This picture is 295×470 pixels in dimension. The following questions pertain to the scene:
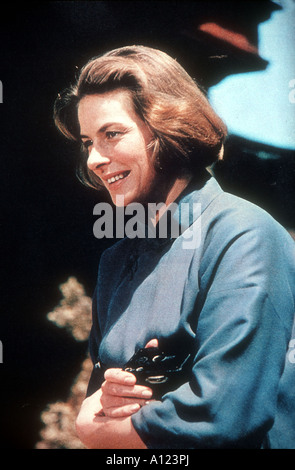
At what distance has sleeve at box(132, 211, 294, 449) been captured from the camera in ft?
4.33

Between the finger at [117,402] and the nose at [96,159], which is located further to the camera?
the nose at [96,159]

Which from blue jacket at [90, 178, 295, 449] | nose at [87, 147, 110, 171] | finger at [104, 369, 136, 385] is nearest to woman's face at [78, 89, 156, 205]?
nose at [87, 147, 110, 171]

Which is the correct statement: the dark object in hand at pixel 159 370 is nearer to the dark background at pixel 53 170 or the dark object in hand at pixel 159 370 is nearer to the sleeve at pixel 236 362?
the sleeve at pixel 236 362

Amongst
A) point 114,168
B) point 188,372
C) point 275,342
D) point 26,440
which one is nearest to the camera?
point 275,342

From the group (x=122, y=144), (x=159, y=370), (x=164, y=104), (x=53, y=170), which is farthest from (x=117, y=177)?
(x=159, y=370)

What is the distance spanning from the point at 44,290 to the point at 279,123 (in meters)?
1.26

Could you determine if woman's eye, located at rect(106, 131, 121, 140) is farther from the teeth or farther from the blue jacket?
the blue jacket

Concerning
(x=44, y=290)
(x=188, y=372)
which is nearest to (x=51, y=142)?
(x=44, y=290)

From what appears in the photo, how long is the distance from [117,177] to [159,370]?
72cm

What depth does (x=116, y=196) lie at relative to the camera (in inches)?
69.9

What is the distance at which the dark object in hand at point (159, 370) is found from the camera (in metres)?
1.48

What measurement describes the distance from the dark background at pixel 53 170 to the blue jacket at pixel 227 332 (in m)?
0.48

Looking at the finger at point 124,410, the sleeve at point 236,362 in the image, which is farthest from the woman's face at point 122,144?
the finger at point 124,410

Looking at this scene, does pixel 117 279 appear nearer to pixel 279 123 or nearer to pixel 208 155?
pixel 208 155
